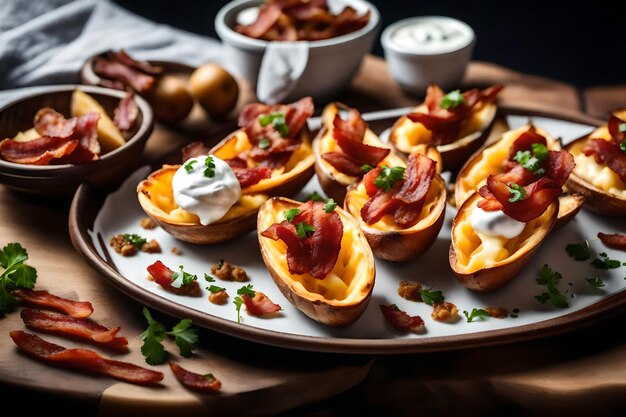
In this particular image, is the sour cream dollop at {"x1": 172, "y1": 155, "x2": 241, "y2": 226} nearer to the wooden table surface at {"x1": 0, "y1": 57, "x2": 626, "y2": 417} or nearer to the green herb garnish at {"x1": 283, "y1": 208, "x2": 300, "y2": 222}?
the green herb garnish at {"x1": 283, "y1": 208, "x2": 300, "y2": 222}

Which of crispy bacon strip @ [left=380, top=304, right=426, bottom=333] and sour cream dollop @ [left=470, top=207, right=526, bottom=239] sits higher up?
sour cream dollop @ [left=470, top=207, right=526, bottom=239]

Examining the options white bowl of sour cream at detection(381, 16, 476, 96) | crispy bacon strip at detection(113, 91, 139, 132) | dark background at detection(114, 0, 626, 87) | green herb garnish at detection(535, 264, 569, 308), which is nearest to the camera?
green herb garnish at detection(535, 264, 569, 308)

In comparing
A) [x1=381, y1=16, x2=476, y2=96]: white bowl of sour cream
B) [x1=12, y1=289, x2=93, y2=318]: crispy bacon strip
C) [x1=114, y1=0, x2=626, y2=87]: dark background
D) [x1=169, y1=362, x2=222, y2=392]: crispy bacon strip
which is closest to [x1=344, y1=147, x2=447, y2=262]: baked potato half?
[x1=169, y1=362, x2=222, y2=392]: crispy bacon strip

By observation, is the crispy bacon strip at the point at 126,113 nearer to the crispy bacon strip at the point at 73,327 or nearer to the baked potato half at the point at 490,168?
the crispy bacon strip at the point at 73,327

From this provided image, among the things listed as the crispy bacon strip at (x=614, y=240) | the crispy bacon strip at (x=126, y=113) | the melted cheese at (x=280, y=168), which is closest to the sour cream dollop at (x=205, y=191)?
the melted cheese at (x=280, y=168)

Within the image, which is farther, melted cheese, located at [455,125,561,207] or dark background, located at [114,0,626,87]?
dark background, located at [114,0,626,87]

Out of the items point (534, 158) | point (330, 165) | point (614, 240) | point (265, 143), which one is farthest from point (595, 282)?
point (265, 143)

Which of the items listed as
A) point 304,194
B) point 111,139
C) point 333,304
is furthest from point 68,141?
point 333,304
